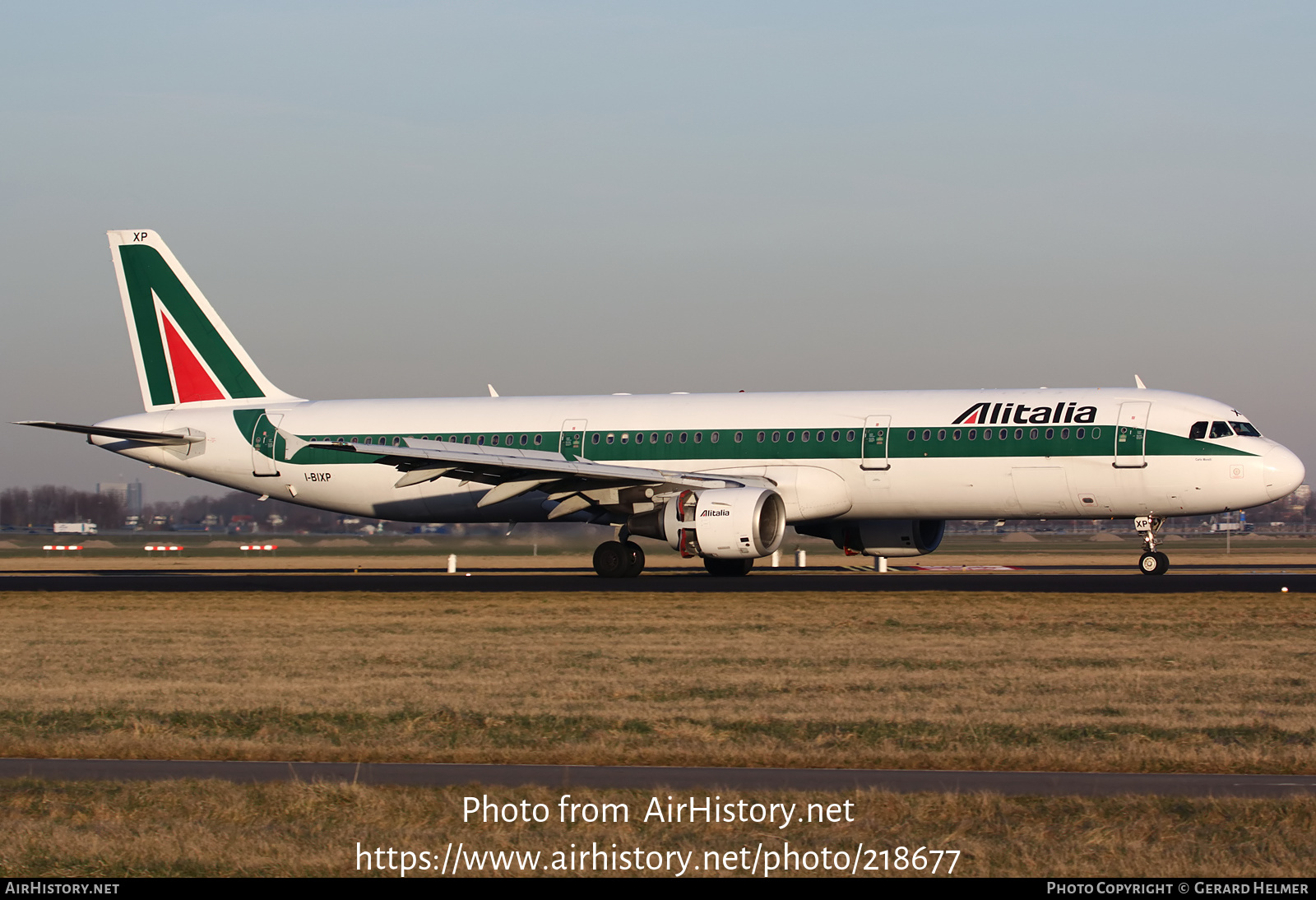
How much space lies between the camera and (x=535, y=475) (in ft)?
112

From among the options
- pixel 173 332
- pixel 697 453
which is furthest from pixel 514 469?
pixel 173 332

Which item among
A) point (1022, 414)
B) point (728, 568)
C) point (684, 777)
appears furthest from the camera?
point (728, 568)

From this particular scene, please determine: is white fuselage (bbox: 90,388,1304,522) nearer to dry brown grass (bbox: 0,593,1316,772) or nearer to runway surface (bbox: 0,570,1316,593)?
runway surface (bbox: 0,570,1316,593)

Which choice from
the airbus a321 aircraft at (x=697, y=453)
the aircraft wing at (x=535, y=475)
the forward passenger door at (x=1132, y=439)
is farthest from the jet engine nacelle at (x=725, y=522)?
the forward passenger door at (x=1132, y=439)

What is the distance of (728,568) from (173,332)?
17071mm

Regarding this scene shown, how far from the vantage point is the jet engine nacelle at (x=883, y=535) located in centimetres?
3622

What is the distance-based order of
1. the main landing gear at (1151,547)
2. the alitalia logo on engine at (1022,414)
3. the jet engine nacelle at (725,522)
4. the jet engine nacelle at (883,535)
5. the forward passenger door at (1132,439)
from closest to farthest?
the jet engine nacelle at (725,522) < the forward passenger door at (1132,439) < the alitalia logo on engine at (1022,414) < the main landing gear at (1151,547) < the jet engine nacelle at (883,535)

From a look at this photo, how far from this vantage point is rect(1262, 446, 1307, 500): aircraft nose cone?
32312mm

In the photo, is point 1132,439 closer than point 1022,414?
Yes

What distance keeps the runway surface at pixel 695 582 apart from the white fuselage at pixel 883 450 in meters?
1.64

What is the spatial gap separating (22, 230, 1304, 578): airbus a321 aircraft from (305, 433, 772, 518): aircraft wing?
0.07 m

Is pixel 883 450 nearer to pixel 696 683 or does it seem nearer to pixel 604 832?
pixel 696 683

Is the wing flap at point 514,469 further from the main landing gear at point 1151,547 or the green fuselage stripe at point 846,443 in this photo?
the main landing gear at point 1151,547

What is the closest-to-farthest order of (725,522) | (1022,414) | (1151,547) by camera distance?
(725,522), (1022,414), (1151,547)
